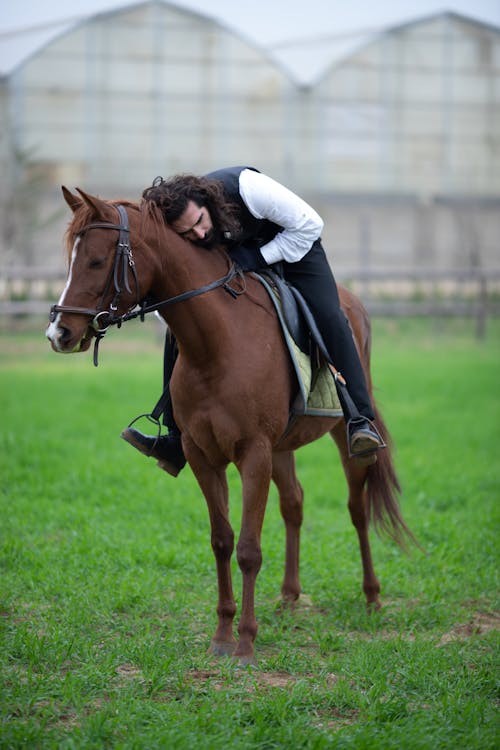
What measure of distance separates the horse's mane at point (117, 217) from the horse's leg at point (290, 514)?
206 cm

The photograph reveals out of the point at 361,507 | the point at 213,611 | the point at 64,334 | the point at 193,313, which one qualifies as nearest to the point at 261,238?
the point at 193,313

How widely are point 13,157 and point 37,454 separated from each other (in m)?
17.6

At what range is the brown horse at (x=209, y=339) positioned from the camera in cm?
428

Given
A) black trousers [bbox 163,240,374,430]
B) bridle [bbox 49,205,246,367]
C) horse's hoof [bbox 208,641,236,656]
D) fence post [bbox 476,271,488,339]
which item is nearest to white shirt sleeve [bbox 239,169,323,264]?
black trousers [bbox 163,240,374,430]

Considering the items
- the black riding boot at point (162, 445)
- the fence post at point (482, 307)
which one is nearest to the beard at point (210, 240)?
the black riding boot at point (162, 445)

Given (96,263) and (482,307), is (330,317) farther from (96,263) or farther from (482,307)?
(482,307)

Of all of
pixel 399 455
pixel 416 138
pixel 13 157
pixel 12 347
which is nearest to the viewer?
pixel 399 455

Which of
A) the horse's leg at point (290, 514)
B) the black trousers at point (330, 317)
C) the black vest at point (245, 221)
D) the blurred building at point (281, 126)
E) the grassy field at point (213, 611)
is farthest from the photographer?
the blurred building at point (281, 126)

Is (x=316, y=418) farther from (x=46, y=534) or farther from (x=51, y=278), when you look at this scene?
(x=51, y=278)

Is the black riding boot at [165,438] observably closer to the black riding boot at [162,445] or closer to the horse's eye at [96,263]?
the black riding boot at [162,445]

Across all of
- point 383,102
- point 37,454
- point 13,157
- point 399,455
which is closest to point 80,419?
point 37,454

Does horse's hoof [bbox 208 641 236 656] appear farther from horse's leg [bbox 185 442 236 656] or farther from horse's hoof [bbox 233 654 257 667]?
horse's hoof [bbox 233 654 257 667]

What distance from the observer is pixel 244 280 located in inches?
194

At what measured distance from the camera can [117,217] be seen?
14.4ft
